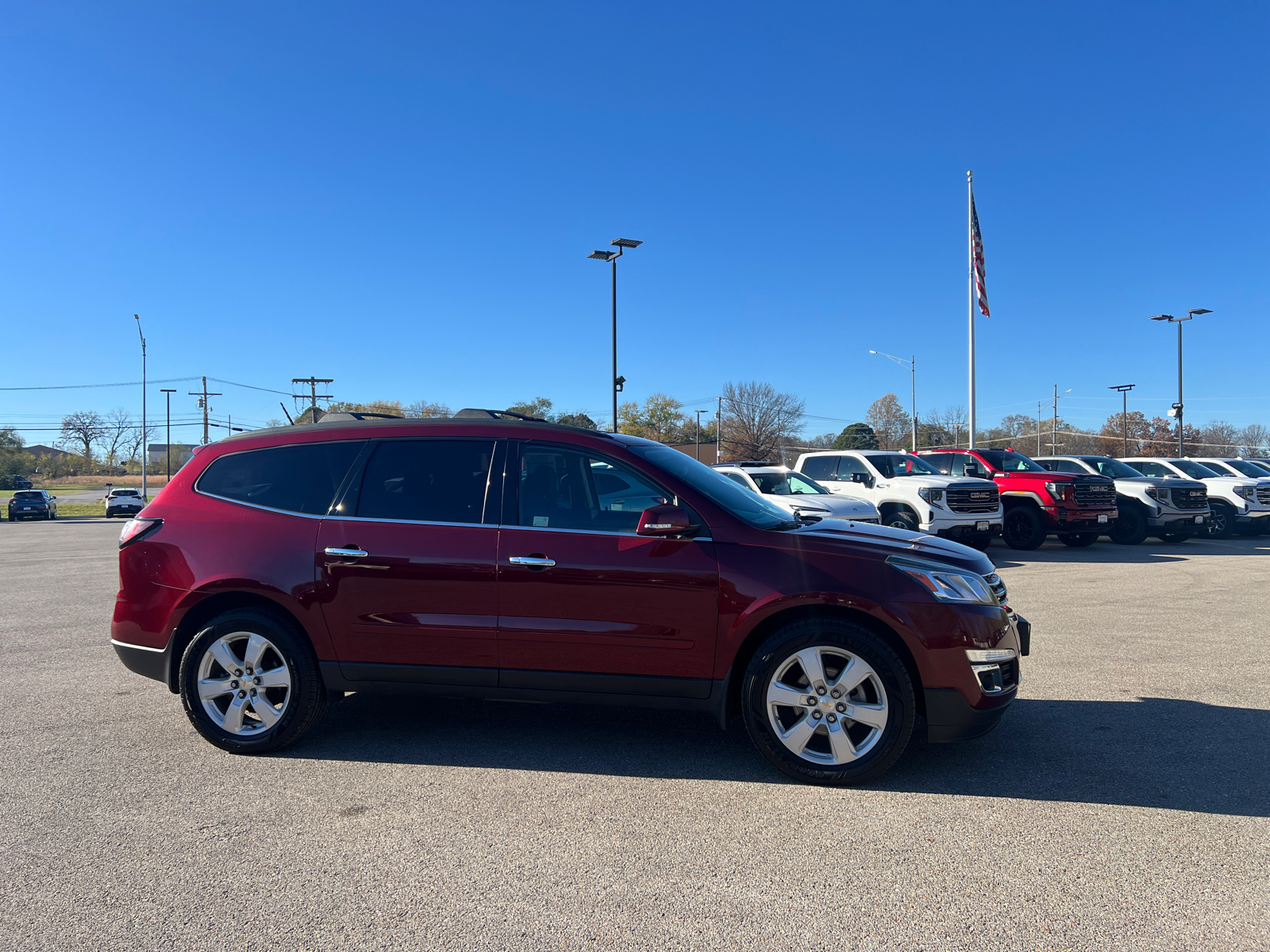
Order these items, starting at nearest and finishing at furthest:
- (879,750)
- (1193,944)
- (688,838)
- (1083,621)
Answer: (1193,944) → (688,838) → (879,750) → (1083,621)

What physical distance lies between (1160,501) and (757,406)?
53.0 meters

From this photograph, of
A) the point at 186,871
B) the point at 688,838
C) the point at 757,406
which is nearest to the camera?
the point at 186,871

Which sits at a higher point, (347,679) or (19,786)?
(347,679)

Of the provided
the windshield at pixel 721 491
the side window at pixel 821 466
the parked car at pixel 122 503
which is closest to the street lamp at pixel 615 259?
the side window at pixel 821 466

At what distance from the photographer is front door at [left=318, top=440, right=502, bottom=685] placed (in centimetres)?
444

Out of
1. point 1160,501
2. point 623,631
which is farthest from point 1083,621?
point 1160,501

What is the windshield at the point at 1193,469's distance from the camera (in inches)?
816

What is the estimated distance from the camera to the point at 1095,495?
16375 millimetres

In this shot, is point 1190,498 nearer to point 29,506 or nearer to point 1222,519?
point 1222,519

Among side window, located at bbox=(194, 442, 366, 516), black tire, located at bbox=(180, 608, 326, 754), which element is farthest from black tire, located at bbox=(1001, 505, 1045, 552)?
black tire, located at bbox=(180, 608, 326, 754)

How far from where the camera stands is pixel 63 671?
653 centimetres

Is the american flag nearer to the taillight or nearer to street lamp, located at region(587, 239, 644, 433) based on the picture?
street lamp, located at region(587, 239, 644, 433)

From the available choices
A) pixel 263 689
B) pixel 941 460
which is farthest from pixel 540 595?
pixel 941 460

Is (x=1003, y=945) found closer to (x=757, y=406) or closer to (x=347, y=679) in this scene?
(x=347, y=679)
